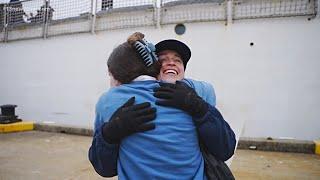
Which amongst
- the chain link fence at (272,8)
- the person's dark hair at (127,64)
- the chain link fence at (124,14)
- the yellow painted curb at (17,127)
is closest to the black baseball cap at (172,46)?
the person's dark hair at (127,64)

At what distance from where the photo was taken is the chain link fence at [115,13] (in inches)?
198

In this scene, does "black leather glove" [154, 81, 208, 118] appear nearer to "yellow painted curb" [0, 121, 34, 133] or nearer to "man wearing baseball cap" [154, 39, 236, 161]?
"man wearing baseball cap" [154, 39, 236, 161]

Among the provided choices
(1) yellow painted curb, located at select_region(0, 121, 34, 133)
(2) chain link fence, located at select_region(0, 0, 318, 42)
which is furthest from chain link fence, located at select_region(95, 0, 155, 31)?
(1) yellow painted curb, located at select_region(0, 121, 34, 133)

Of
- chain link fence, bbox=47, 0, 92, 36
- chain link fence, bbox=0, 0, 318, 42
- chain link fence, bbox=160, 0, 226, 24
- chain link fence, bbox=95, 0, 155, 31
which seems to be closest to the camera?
chain link fence, bbox=0, 0, 318, 42

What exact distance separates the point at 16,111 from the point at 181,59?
7.18m

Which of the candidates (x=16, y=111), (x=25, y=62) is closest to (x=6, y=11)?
(x=25, y=62)

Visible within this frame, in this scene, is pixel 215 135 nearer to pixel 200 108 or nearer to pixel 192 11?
pixel 200 108

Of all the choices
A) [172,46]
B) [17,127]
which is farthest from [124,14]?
[172,46]

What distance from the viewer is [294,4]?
4.87 meters

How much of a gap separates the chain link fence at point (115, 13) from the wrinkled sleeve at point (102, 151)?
4363 millimetres

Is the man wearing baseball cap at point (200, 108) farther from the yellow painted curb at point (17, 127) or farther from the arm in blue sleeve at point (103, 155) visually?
the yellow painted curb at point (17, 127)

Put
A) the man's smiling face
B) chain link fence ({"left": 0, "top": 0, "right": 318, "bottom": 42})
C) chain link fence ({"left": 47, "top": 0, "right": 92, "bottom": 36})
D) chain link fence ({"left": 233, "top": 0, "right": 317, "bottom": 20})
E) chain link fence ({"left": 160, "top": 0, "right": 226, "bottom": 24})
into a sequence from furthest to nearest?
chain link fence ({"left": 47, "top": 0, "right": 92, "bottom": 36}) < chain link fence ({"left": 160, "top": 0, "right": 226, "bottom": 24}) < chain link fence ({"left": 0, "top": 0, "right": 318, "bottom": 42}) < chain link fence ({"left": 233, "top": 0, "right": 317, "bottom": 20}) < the man's smiling face

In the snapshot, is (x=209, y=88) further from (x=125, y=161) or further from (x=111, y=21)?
(x=111, y=21)

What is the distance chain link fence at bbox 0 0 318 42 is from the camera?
5.02 meters
